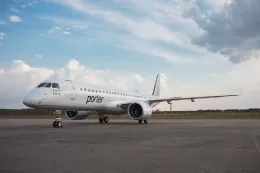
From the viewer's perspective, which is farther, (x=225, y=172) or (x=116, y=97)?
(x=116, y=97)

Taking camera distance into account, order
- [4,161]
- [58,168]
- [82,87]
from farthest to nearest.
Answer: [82,87]
[4,161]
[58,168]

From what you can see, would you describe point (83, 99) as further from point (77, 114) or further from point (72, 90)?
point (77, 114)

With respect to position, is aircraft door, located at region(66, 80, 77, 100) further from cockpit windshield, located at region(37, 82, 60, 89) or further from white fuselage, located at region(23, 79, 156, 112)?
cockpit windshield, located at region(37, 82, 60, 89)

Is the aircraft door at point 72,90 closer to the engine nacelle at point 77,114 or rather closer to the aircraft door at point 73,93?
the aircraft door at point 73,93

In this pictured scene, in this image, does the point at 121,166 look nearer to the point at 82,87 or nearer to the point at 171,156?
the point at 171,156

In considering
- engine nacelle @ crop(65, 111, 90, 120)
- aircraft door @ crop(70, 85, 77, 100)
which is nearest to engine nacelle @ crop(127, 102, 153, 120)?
engine nacelle @ crop(65, 111, 90, 120)

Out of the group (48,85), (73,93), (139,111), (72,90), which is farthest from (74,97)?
(139,111)

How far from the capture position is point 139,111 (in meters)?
29.0

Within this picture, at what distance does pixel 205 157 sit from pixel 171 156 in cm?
86

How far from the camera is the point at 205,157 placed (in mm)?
7844

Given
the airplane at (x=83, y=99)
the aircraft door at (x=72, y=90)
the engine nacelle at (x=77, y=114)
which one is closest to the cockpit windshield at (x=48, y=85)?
the airplane at (x=83, y=99)

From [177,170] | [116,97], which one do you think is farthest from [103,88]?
[177,170]

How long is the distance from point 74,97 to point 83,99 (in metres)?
1.35

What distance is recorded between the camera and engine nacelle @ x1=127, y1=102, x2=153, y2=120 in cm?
2801
